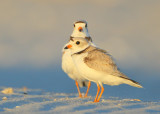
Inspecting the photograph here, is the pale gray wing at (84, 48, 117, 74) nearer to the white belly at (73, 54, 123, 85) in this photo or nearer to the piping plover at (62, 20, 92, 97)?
the white belly at (73, 54, 123, 85)

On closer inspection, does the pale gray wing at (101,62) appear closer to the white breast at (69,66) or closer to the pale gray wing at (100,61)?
the pale gray wing at (100,61)

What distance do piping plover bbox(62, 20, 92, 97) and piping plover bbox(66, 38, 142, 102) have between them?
161 centimetres

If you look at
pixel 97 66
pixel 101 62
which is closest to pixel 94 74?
pixel 97 66

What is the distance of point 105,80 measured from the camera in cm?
832

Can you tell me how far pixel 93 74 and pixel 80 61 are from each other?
0.44 m

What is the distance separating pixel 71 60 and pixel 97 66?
2043mm

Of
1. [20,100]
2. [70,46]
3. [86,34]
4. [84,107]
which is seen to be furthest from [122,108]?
[86,34]

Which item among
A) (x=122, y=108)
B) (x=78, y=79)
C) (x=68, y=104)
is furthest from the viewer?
(x=78, y=79)

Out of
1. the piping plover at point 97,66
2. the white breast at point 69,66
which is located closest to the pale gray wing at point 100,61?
the piping plover at point 97,66

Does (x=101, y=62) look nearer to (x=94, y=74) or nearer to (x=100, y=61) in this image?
(x=100, y=61)

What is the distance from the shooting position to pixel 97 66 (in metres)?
8.15

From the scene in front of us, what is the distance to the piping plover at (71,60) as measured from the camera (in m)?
10.1

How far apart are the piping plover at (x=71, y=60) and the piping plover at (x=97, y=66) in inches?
63.3

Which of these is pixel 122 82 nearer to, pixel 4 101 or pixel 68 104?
pixel 68 104
